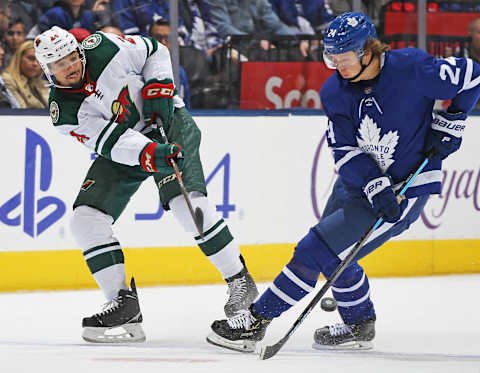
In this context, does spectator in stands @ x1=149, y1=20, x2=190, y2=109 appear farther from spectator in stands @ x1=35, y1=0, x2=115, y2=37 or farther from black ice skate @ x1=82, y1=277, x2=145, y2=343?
black ice skate @ x1=82, y1=277, x2=145, y2=343

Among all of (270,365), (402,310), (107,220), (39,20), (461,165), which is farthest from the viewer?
(461,165)

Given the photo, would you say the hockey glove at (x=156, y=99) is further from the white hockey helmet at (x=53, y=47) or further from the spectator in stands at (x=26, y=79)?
the spectator in stands at (x=26, y=79)

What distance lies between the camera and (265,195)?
4457 mm

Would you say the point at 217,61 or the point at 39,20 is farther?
the point at 217,61

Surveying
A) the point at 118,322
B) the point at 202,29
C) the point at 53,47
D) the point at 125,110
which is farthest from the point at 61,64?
the point at 202,29

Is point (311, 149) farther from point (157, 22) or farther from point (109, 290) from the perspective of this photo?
point (109, 290)

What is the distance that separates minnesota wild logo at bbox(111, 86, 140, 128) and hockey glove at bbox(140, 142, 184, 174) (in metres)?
0.23

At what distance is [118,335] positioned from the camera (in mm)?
3109

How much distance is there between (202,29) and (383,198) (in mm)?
2318

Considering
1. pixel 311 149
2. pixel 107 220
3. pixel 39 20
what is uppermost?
pixel 39 20

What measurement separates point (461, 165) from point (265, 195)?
3.64 ft

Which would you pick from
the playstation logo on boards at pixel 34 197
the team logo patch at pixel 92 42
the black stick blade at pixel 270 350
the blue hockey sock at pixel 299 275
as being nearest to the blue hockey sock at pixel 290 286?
the blue hockey sock at pixel 299 275

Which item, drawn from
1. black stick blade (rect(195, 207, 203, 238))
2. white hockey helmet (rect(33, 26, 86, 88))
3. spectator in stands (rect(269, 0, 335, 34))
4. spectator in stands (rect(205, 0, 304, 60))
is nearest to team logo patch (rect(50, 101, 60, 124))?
white hockey helmet (rect(33, 26, 86, 88))

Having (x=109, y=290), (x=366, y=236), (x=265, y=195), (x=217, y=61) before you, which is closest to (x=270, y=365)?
(x=366, y=236)
